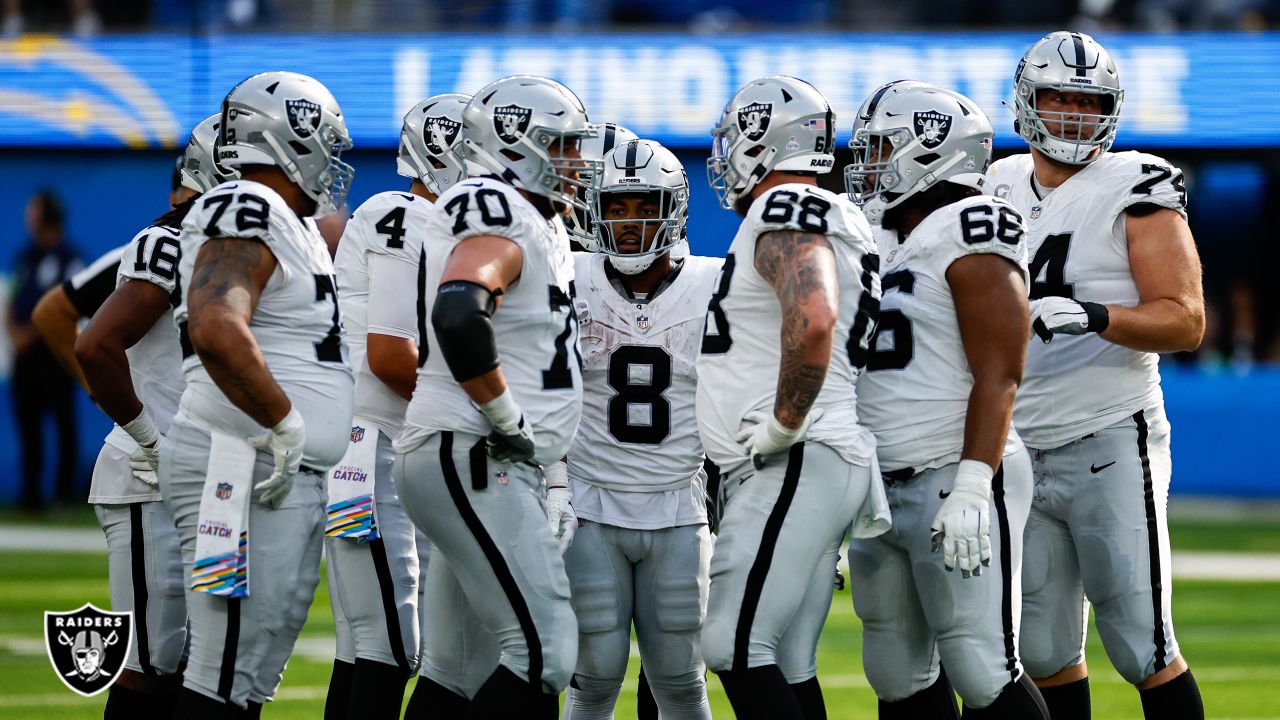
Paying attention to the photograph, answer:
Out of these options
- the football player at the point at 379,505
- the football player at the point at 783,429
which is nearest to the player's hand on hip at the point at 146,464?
the football player at the point at 379,505

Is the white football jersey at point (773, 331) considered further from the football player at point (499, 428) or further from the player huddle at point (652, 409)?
the football player at point (499, 428)

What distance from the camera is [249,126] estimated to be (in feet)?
13.9

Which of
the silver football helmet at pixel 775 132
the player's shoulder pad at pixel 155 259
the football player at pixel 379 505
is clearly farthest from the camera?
the football player at pixel 379 505

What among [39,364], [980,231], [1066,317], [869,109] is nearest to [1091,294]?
[1066,317]

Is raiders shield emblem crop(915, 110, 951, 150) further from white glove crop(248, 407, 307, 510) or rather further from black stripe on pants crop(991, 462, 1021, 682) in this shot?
white glove crop(248, 407, 307, 510)

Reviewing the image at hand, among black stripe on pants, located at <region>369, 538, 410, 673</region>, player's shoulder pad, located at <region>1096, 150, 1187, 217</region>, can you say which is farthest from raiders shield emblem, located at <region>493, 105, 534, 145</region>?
player's shoulder pad, located at <region>1096, 150, 1187, 217</region>

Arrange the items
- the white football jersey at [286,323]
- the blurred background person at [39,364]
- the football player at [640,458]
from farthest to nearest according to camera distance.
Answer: the blurred background person at [39,364], the football player at [640,458], the white football jersey at [286,323]

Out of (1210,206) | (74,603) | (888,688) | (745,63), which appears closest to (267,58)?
(745,63)

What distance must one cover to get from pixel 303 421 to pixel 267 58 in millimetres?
10205

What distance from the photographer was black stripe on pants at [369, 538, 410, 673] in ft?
15.2

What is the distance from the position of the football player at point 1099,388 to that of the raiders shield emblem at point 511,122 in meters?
1.53

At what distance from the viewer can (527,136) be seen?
418 cm

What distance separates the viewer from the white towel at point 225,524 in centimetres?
389

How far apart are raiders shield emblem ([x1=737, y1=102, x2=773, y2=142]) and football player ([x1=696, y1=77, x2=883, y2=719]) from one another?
16 centimetres
